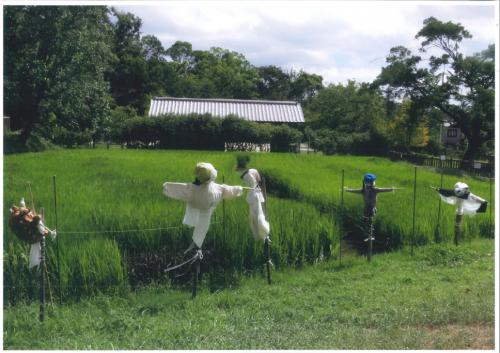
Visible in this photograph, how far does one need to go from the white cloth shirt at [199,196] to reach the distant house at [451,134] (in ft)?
58.7

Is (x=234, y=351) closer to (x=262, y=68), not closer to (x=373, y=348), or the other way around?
(x=373, y=348)

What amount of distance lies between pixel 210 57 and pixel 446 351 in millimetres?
31750

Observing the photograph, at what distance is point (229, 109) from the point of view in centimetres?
2467

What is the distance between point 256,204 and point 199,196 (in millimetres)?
628

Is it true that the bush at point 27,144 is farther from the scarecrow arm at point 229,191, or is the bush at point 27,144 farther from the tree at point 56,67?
the scarecrow arm at point 229,191

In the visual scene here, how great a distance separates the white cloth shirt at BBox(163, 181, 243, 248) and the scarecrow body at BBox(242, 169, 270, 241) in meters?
0.27

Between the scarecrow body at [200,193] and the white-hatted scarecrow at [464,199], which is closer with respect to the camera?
the scarecrow body at [200,193]

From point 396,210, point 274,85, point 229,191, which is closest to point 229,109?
point 274,85

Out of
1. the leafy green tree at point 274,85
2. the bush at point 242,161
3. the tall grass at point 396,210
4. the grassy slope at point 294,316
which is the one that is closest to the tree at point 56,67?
the bush at point 242,161

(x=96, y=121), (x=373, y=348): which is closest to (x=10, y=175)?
(x=373, y=348)

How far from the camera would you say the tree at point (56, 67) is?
17203 mm

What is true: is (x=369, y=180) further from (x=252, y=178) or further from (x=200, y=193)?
(x=200, y=193)

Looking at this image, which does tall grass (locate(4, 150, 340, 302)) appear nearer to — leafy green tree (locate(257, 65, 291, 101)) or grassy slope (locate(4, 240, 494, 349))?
grassy slope (locate(4, 240, 494, 349))

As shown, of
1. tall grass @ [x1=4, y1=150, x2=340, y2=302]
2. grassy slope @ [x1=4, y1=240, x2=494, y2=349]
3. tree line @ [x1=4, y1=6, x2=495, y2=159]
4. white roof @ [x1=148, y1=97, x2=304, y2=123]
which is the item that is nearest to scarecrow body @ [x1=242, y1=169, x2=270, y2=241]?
grassy slope @ [x1=4, y1=240, x2=494, y2=349]
